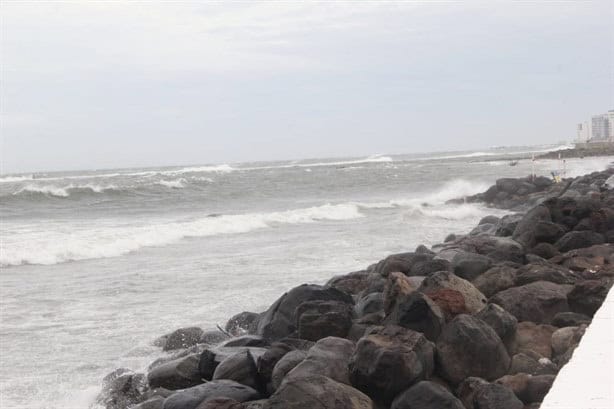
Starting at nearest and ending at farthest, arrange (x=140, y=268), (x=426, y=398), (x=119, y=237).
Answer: (x=426, y=398), (x=140, y=268), (x=119, y=237)

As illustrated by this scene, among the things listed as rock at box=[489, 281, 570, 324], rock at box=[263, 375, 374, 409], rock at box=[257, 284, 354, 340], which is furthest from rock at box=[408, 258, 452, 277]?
rock at box=[263, 375, 374, 409]

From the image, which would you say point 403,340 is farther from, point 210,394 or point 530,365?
point 210,394

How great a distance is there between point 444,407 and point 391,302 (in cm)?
174

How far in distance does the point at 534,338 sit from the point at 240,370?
7.07 ft

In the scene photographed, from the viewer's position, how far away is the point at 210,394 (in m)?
4.37

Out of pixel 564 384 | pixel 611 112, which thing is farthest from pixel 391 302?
pixel 611 112

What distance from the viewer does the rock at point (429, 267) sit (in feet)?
21.9

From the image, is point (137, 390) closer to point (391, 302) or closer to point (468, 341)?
point (391, 302)

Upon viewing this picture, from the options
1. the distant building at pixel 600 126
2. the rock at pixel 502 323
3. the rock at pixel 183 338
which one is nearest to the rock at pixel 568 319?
the rock at pixel 502 323

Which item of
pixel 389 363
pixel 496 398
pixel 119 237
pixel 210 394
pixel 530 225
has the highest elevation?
pixel 530 225

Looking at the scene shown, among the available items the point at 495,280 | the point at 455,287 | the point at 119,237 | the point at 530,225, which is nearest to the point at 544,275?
the point at 495,280

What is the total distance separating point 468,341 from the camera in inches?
173

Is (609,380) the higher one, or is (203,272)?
(609,380)

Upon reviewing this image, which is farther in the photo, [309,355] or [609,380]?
[309,355]
